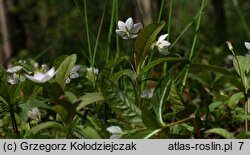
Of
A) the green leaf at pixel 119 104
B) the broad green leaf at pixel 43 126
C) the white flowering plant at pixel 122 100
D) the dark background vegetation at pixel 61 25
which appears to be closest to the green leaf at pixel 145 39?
the white flowering plant at pixel 122 100

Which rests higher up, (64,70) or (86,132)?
(64,70)

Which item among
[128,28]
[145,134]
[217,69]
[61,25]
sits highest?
[61,25]

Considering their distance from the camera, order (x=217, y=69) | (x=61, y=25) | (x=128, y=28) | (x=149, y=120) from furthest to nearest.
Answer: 1. (x=61, y=25)
2. (x=128, y=28)
3. (x=217, y=69)
4. (x=149, y=120)

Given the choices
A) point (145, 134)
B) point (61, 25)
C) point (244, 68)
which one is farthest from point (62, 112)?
point (61, 25)

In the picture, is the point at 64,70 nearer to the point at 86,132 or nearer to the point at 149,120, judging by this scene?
the point at 86,132

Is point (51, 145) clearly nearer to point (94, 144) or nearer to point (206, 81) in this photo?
point (94, 144)

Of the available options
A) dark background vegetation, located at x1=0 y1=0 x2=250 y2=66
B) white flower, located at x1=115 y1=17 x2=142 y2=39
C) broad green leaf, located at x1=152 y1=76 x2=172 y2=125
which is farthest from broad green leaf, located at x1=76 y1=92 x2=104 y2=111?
dark background vegetation, located at x1=0 y1=0 x2=250 y2=66

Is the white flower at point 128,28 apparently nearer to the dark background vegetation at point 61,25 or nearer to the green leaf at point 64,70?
the green leaf at point 64,70
